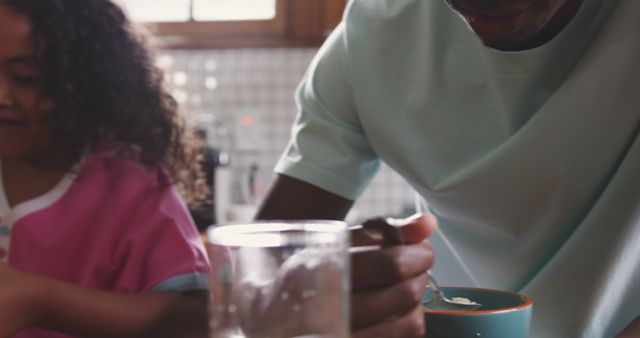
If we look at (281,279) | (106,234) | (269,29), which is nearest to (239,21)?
(269,29)

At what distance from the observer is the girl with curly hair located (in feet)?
3.08

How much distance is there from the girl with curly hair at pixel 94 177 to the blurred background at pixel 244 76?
142 centimetres

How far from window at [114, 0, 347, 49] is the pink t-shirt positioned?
157 cm

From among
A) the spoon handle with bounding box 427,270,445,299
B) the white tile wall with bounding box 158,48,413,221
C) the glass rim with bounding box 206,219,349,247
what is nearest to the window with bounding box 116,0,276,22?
the white tile wall with bounding box 158,48,413,221

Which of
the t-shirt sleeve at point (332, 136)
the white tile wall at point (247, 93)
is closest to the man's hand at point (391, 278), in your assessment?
the t-shirt sleeve at point (332, 136)

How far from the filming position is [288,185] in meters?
1.08

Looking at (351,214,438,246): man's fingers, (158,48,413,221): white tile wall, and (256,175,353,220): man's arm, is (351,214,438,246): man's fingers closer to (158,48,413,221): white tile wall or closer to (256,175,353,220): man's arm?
(256,175,353,220): man's arm

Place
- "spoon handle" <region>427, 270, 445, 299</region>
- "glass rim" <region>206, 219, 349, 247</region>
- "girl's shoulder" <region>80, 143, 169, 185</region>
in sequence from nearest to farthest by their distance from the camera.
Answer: "glass rim" <region>206, 219, 349, 247</region> → "spoon handle" <region>427, 270, 445, 299</region> → "girl's shoulder" <region>80, 143, 169, 185</region>

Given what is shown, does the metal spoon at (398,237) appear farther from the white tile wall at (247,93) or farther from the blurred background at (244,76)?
the white tile wall at (247,93)

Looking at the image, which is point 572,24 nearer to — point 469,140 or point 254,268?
point 469,140

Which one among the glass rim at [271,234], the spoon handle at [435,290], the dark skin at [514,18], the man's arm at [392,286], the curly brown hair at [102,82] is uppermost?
the dark skin at [514,18]

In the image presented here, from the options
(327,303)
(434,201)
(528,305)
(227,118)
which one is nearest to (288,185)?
(434,201)

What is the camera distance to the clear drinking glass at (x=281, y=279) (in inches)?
19.1

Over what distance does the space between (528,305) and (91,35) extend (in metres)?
0.72
